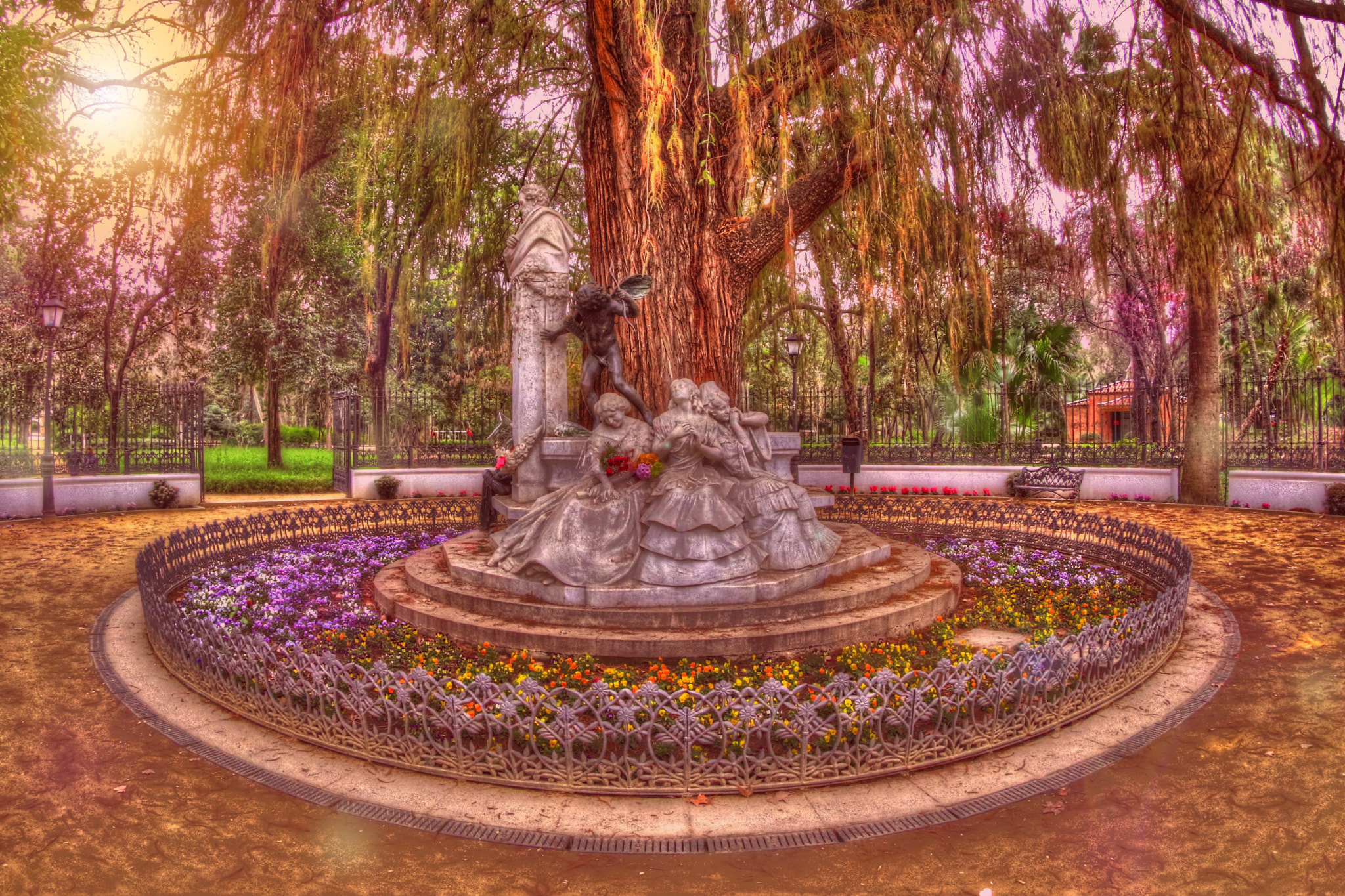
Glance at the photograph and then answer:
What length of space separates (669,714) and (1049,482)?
14.5 metres

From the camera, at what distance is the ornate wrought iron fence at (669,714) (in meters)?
3.64

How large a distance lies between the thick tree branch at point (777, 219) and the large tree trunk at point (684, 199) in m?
0.01

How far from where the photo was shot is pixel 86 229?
21188mm

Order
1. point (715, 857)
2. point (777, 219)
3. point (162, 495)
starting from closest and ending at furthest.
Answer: point (715, 857) → point (777, 219) → point (162, 495)

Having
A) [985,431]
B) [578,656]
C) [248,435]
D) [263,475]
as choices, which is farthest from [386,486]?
[248,435]

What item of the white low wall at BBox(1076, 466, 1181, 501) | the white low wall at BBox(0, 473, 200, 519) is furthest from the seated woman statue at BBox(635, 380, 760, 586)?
the white low wall at BBox(0, 473, 200, 519)

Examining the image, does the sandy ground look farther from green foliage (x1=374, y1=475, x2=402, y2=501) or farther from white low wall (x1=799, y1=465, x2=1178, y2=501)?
white low wall (x1=799, y1=465, x2=1178, y2=501)

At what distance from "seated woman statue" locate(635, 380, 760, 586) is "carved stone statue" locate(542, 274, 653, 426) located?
1.67 metres

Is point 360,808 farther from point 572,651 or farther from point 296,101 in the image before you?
point 296,101

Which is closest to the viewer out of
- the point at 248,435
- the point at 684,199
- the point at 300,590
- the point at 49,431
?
the point at 300,590

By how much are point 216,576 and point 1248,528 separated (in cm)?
1440

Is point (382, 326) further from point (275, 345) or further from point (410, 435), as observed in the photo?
point (410, 435)

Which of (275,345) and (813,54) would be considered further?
(275,345)

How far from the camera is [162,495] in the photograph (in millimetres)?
15039
